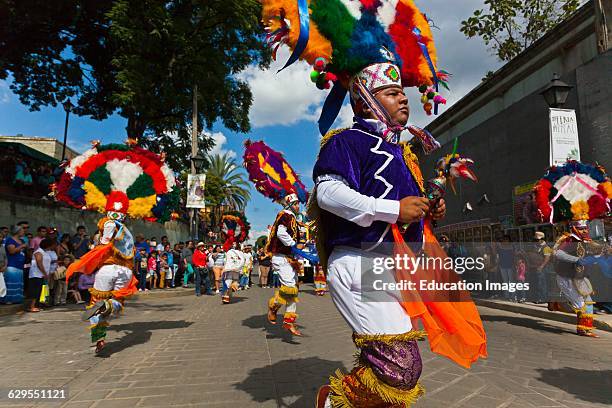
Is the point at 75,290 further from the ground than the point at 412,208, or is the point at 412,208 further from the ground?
the point at 412,208

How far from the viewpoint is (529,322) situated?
8.09 m

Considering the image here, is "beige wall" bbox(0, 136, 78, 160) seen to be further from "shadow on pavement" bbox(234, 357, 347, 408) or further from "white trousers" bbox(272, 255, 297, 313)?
"shadow on pavement" bbox(234, 357, 347, 408)

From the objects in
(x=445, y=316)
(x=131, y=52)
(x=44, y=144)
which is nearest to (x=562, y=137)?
(x=445, y=316)

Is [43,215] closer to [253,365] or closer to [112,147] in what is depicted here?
[112,147]

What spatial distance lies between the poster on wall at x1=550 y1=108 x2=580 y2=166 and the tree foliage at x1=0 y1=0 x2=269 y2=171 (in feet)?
39.6

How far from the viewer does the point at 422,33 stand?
288 centimetres

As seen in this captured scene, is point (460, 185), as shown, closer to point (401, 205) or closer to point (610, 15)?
point (610, 15)

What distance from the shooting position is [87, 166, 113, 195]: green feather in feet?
18.6

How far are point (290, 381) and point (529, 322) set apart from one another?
6.32 metres

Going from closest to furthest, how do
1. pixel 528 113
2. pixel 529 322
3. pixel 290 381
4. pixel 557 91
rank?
pixel 290 381, pixel 529 322, pixel 557 91, pixel 528 113

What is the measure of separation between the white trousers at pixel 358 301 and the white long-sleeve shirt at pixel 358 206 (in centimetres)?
23

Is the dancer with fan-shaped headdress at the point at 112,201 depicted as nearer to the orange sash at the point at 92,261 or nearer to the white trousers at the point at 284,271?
the orange sash at the point at 92,261

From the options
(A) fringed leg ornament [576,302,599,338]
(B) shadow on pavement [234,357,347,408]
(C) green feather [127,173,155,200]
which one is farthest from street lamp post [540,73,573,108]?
(C) green feather [127,173,155,200]

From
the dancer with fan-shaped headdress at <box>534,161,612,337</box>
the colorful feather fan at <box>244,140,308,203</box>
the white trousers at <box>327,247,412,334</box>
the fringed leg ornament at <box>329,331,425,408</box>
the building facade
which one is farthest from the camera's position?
the building facade
